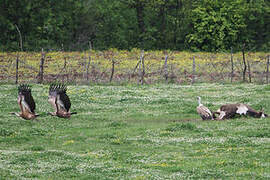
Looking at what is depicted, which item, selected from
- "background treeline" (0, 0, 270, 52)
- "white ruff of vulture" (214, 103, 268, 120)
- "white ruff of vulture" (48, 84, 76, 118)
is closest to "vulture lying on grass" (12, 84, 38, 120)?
"white ruff of vulture" (48, 84, 76, 118)

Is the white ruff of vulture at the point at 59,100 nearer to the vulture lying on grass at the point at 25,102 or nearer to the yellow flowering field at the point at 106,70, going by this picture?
the vulture lying on grass at the point at 25,102

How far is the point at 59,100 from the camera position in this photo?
63.9 feet

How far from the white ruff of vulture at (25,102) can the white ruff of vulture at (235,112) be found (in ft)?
23.6

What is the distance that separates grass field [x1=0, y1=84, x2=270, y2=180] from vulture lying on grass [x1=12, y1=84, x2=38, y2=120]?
0.51 metres

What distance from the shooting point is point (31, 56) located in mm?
43031

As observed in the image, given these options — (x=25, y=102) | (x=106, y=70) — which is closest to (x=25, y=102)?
(x=25, y=102)

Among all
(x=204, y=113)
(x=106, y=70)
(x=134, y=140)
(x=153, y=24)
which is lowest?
(x=134, y=140)

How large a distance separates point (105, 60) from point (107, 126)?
23591mm

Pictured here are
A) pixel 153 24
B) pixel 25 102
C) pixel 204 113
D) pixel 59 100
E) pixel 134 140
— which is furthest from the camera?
pixel 153 24

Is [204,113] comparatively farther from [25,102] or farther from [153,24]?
[153,24]

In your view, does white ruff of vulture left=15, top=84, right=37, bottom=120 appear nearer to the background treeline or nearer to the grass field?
the grass field

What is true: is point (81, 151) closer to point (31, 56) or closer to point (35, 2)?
point (31, 56)

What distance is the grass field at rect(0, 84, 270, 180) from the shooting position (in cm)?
1250

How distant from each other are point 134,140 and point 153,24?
2197 inches
